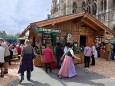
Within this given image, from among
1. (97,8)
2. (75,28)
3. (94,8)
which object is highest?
(94,8)

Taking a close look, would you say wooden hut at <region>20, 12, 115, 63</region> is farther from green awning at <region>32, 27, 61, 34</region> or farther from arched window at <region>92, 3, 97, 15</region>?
arched window at <region>92, 3, 97, 15</region>

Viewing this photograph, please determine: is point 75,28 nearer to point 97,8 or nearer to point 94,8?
point 97,8

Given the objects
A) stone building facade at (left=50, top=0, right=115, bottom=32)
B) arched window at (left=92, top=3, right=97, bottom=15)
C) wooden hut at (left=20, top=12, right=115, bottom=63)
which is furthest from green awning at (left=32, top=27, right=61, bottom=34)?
arched window at (left=92, top=3, right=97, bottom=15)

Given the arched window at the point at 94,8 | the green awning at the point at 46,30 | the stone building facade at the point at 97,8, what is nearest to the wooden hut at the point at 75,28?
the green awning at the point at 46,30

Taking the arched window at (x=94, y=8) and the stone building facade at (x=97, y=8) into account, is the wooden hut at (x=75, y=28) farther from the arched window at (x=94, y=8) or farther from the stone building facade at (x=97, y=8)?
the arched window at (x=94, y=8)

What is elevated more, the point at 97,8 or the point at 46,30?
the point at 97,8

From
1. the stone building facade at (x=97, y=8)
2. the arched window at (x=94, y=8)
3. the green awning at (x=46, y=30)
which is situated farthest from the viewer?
the arched window at (x=94, y=8)

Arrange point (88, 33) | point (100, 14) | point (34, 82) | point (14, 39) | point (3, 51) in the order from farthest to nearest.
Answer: point (100, 14)
point (14, 39)
point (88, 33)
point (3, 51)
point (34, 82)

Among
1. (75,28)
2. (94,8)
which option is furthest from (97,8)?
(75,28)

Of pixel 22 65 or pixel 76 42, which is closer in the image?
pixel 22 65

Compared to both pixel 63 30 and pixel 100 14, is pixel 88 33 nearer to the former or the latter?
pixel 63 30

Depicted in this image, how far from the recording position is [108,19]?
44.2 meters

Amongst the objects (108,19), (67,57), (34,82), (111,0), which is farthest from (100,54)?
(111,0)

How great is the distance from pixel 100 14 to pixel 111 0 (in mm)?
3578
